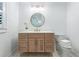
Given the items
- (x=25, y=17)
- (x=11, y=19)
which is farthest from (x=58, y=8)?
(x=11, y=19)

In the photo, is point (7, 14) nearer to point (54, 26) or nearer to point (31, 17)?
point (31, 17)

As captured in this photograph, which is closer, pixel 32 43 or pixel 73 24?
pixel 73 24

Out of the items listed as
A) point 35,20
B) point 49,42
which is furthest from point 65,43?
point 35,20

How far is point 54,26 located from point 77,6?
575 mm

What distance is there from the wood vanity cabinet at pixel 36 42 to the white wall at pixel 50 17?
Answer: 141 millimetres

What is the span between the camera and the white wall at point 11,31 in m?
2.41

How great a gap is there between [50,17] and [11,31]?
0.83 metres

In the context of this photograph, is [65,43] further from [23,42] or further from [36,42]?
[23,42]

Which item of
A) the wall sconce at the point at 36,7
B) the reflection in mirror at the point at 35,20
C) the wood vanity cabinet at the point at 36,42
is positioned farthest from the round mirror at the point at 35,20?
the wood vanity cabinet at the point at 36,42

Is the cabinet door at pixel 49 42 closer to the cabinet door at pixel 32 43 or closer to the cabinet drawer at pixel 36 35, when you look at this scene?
the cabinet drawer at pixel 36 35

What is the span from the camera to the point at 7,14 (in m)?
2.43

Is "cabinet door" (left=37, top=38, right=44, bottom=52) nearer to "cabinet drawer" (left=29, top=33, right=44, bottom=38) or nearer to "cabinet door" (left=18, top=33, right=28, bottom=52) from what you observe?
"cabinet drawer" (left=29, top=33, right=44, bottom=38)

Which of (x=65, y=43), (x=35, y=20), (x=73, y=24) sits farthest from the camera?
(x=35, y=20)

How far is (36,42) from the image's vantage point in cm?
251
